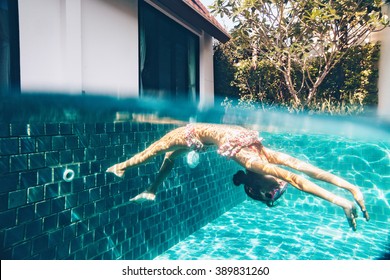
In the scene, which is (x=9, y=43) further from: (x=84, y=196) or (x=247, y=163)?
(x=247, y=163)

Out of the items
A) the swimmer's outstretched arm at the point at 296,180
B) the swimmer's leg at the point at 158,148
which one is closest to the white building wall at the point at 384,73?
the swimmer's outstretched arm at the point at 296,180

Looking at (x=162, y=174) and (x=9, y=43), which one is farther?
(x=162, y=174)

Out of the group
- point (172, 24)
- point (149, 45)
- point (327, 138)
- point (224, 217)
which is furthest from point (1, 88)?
point (327, 138)

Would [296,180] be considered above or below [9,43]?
below

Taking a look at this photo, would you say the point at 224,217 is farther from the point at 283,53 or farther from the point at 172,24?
the point at 283,53

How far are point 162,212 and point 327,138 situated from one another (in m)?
6.80

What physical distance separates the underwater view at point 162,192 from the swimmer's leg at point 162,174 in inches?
3.9

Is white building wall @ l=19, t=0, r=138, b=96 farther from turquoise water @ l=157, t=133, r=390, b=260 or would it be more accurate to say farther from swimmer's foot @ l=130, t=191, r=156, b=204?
turquoise water @ l=157, t=133, r=390, b=260

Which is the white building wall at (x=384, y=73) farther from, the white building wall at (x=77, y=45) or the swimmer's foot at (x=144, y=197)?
the white building wall at (x=77, y=45)

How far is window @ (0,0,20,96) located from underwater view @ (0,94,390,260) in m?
0.82

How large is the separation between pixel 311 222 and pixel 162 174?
5.71 metres

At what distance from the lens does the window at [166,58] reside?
25.3 ft

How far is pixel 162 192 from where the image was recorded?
6.63 metres

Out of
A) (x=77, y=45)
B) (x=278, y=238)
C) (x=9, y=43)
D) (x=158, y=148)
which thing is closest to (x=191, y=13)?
(x=77, y=45)
